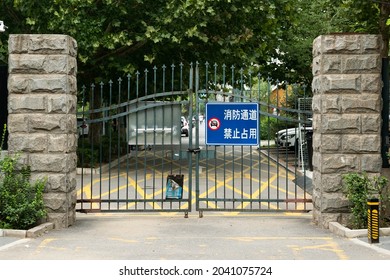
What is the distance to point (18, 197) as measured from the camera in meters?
9.70

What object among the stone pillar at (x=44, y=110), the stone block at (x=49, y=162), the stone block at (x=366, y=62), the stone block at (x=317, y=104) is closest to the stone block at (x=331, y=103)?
the stone block at (x=317, y=104)

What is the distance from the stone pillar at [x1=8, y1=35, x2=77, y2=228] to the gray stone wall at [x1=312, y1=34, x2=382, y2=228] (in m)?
4.30

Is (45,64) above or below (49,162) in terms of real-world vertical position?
above

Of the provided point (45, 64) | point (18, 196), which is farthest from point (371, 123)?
point (18, 196)

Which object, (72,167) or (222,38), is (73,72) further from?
(222,38)

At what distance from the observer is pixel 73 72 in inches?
412

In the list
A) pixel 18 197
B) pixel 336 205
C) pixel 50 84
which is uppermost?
pixel 50 84

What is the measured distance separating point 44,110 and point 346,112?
16.5 feet

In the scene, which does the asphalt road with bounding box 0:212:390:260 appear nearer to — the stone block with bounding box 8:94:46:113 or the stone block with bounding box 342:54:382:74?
the stone block with bounding box 8:94:46:113

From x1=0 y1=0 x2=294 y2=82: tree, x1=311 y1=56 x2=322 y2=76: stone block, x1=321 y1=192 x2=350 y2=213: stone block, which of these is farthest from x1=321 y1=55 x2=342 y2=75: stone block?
x1=0 y1=0 x2=294 y2=82: tree

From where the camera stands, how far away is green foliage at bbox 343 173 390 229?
962 centimetres

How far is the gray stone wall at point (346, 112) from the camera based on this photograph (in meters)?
10.0

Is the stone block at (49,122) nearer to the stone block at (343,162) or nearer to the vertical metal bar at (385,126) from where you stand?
the stone block at (343,162)

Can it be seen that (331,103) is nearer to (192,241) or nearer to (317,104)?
(317,104)
